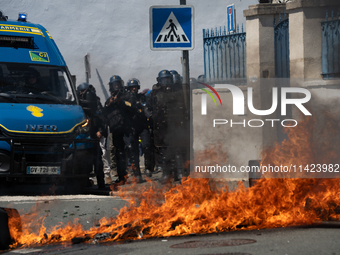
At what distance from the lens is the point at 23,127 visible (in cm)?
779

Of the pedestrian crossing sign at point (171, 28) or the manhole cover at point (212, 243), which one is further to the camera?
the pedestrian crossing sign at point (171, 28)

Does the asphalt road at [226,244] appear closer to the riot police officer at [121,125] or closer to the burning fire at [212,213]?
the burning fire at [212,213]

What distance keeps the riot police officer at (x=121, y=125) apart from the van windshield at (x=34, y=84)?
140cm

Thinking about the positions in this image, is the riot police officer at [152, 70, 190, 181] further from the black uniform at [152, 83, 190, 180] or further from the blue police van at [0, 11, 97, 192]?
the blue police van at [0, 11, 97, 192]

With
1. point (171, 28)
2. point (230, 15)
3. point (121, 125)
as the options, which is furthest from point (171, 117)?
point (230, 15)

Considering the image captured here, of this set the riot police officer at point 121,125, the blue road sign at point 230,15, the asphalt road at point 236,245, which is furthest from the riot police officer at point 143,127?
the blue road sign at point 230,15

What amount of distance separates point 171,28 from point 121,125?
2743 millimetres

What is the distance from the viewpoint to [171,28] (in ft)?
26.4

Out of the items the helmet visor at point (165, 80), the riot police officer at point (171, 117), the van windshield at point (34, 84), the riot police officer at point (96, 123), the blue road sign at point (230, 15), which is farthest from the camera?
the blue road sign at point (230, 15)

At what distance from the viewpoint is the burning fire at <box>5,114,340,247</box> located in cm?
573

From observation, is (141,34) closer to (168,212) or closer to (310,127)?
(310,127)

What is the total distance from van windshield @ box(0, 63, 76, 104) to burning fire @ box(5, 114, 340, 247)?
8.07ft

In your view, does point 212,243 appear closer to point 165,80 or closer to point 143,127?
point 143,127

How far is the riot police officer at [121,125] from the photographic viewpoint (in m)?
10.1
